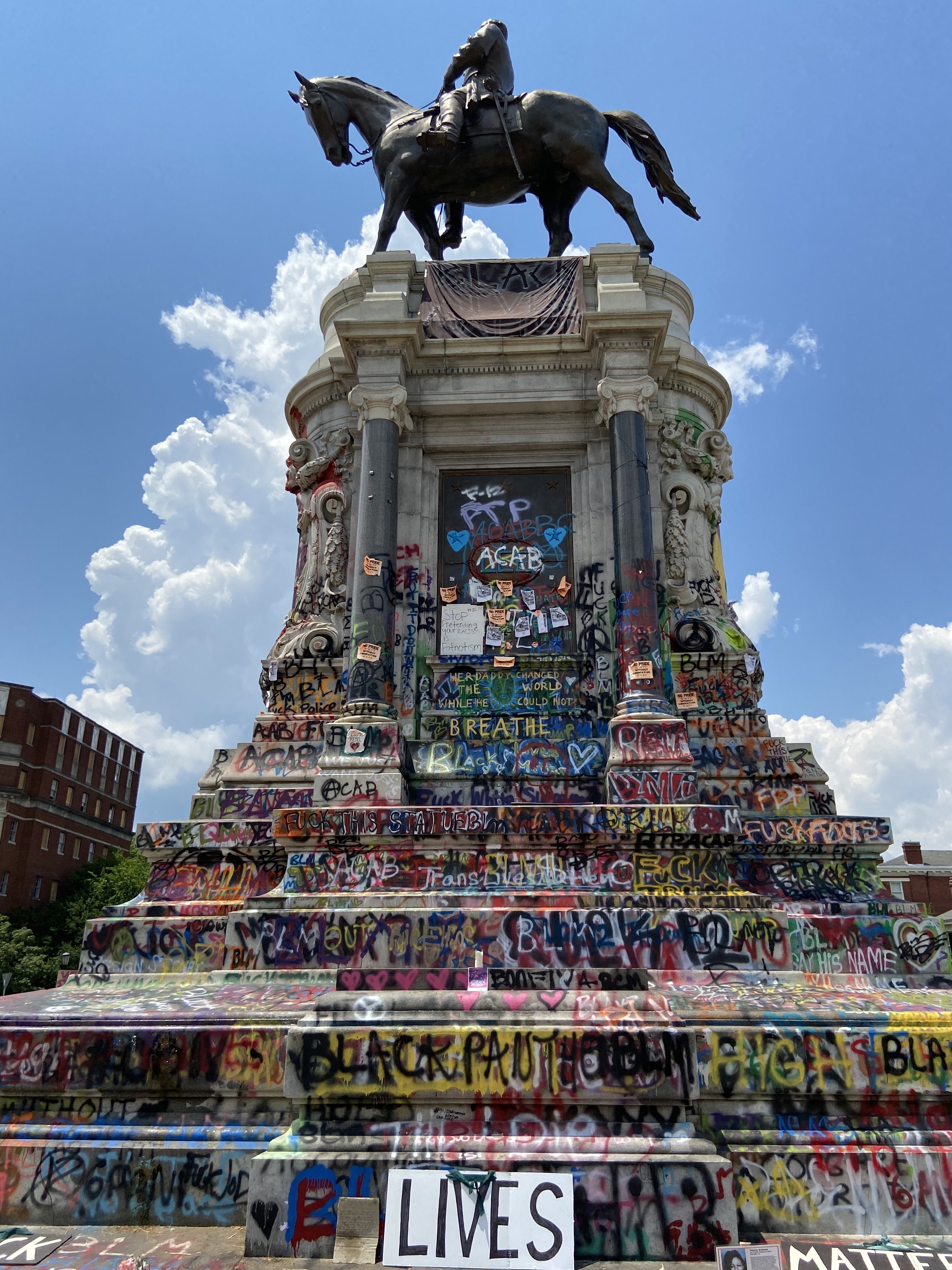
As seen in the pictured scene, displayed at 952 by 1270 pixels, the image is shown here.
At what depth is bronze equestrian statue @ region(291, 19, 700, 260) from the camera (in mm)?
15234

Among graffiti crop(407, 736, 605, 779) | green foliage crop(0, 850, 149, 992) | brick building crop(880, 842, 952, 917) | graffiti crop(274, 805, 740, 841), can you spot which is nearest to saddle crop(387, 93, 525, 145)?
graffiti crop(407, 736, 605, 779)

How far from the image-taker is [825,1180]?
239 inches

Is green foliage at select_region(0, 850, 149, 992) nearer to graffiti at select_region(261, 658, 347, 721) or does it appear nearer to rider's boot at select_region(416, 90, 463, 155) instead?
graffiti at select_region(261, 658, 347, 721)

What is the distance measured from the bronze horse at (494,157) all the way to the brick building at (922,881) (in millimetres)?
56594

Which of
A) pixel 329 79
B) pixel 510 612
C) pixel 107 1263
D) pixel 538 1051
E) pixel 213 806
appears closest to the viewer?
pixel 107 1263

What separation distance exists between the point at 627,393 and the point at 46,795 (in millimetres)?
54525

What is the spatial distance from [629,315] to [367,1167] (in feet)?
39.5

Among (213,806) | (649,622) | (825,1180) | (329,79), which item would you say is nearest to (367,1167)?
(825,1180)

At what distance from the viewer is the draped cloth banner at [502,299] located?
14.6 metres

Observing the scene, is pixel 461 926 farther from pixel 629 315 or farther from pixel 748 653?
pixel 629 315

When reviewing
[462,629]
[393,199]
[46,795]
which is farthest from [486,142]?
[46,795]

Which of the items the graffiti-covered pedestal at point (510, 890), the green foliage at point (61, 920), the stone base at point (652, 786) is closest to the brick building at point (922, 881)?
the green foliage at point (61, 920)

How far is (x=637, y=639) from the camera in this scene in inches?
489

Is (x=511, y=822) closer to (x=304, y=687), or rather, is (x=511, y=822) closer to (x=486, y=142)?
(x=304, y=687)
